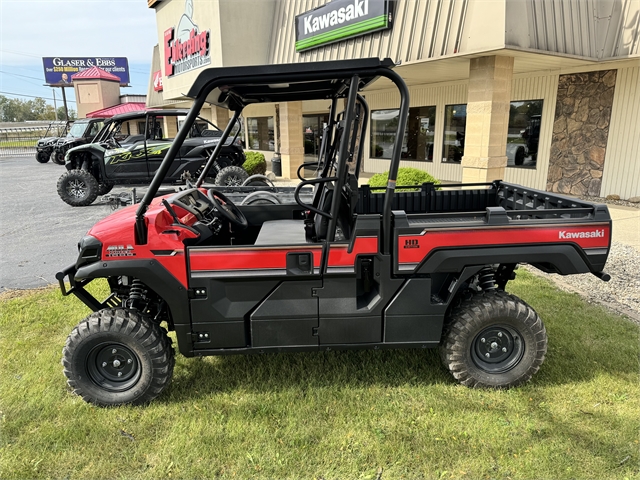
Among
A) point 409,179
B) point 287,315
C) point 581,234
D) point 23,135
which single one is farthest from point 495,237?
point 23,135

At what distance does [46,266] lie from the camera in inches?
238

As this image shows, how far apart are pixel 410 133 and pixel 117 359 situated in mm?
13104

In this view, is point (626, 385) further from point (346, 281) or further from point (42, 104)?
point (42, 104)

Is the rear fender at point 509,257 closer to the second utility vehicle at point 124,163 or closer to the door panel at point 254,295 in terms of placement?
the door panel at point 254,295

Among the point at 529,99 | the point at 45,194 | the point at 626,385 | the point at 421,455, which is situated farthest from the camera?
the point at 45,194

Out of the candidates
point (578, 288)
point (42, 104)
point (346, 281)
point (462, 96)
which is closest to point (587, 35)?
point (462, 96)

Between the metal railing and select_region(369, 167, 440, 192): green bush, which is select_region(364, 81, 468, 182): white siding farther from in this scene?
the metal railing

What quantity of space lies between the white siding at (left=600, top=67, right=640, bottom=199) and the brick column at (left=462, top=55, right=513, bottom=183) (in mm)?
3005

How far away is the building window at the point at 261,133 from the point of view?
73.7 feet

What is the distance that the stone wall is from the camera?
9430 mm

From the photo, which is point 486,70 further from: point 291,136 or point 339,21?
point 291,136

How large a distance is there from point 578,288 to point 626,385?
208cm

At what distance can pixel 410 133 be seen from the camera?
48.1 ft

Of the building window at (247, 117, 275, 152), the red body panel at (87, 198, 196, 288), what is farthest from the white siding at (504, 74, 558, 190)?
the building window at (247, 117, 275, 152)
